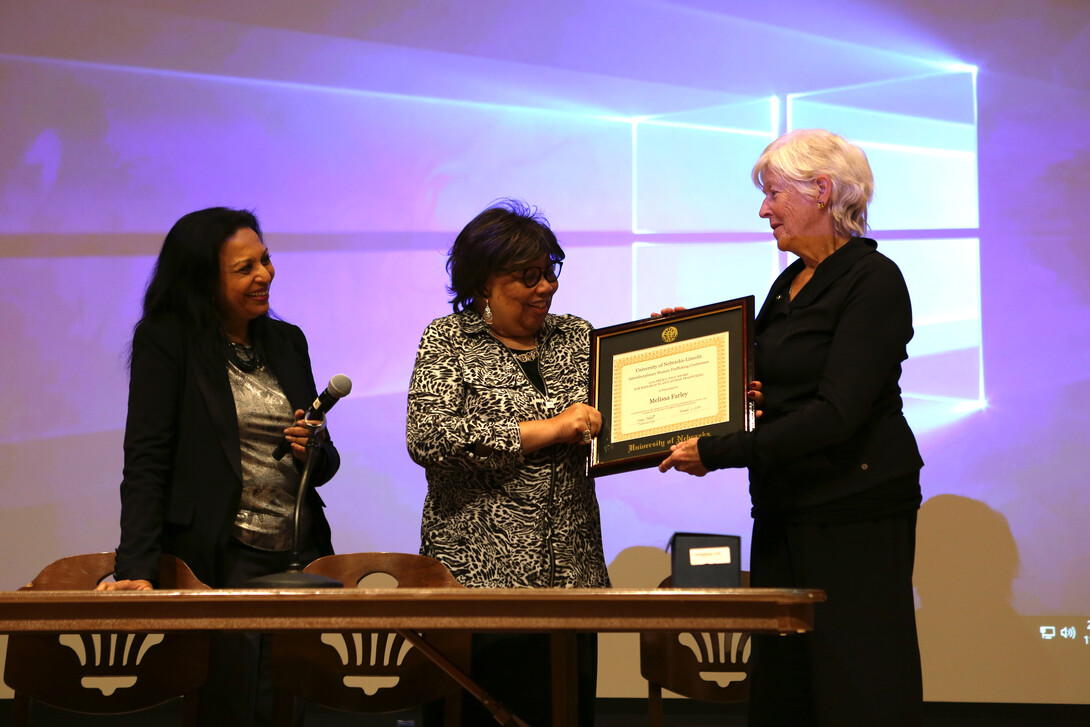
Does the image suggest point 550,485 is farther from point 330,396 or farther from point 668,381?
point 330,396

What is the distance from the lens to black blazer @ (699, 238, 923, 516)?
6.21 feet

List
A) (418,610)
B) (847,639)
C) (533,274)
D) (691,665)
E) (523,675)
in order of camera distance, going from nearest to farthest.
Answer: (418,610), (847,639), (523,675), (533,274), (691,665)

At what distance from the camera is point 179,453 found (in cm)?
231

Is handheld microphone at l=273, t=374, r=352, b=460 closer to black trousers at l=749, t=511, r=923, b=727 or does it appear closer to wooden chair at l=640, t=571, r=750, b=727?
black trousers at l=749, t=511, r=923, b=727

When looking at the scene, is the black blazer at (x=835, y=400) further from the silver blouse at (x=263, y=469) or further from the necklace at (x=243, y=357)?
the necklace at (x=243, y=357)

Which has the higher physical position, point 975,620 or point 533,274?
point 533,274

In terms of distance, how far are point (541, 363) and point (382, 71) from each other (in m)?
2.03

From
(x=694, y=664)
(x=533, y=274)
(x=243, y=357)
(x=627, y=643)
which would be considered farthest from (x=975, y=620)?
(x=243, y=357)

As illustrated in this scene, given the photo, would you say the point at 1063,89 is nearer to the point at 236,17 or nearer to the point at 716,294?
the point at 716,294

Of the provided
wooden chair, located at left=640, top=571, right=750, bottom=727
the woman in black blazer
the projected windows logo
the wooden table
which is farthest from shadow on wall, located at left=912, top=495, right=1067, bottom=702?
the wooden table

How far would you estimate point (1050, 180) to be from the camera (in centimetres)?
386

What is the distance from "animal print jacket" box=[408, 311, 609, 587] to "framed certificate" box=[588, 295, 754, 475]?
0.41ft

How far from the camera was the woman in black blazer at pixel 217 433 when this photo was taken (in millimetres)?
2256

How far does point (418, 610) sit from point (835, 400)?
85 cm
